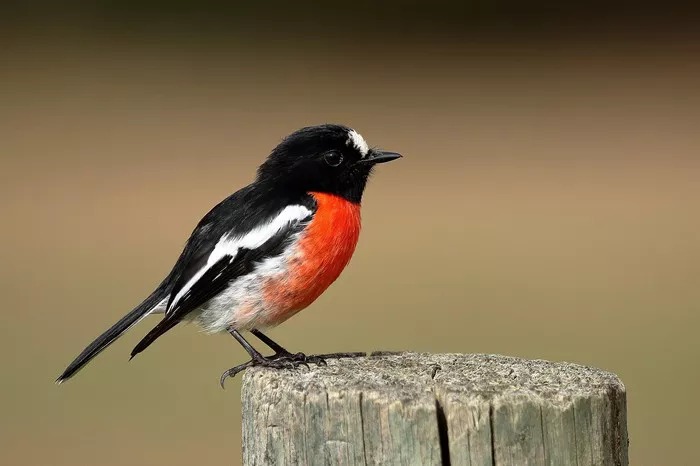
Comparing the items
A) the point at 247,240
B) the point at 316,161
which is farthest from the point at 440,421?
the point at 316,161

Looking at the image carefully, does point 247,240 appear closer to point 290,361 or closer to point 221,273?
point 221,273

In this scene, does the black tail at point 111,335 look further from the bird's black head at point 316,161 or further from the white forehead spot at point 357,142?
the white forehead spot at point 357,142

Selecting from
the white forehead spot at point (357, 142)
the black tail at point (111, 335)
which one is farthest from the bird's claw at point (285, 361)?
the white forehead spot at point (357, 142)

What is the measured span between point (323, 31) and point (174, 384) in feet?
26.8

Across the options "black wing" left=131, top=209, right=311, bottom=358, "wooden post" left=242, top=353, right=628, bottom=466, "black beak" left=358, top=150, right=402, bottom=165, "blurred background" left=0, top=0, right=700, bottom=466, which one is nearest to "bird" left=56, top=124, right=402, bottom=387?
"black wing" left=131, top=209, right=311, bottom=358

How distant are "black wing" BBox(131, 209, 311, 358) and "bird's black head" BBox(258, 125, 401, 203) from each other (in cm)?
29

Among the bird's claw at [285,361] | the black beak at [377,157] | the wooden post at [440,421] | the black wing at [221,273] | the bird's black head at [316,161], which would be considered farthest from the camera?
the black beak at [377,157]

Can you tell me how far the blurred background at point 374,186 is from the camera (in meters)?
9.71

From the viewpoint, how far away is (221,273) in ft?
14.4

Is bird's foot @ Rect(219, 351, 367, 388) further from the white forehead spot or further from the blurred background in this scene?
the blurred background

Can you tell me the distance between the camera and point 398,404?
2.87 m

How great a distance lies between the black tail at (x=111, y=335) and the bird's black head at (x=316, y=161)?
64 cm

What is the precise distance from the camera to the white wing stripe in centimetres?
436

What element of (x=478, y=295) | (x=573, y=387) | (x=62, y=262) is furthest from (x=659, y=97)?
(x=573, y=387)
